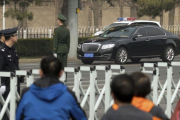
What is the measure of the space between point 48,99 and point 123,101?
2.20 ft

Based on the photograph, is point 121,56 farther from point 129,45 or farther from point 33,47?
point 33,47

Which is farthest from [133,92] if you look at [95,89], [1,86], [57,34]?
[57,34]

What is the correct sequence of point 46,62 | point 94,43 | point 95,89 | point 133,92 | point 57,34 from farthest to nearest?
point 94,43 < point 57,34 < point 95,89 < point 46,62 < point 133,92

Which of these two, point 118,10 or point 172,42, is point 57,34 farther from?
point 118,10

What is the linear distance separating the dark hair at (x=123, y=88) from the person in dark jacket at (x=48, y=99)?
58cm

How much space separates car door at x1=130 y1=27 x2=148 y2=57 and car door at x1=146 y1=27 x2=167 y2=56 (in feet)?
0.85

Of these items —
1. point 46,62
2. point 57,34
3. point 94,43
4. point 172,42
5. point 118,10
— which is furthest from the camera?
point 118,10

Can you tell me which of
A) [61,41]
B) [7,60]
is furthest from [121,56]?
[7,60]

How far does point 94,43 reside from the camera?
20.8 m

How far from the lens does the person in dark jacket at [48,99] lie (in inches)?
184

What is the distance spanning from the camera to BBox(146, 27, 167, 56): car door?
866 inches

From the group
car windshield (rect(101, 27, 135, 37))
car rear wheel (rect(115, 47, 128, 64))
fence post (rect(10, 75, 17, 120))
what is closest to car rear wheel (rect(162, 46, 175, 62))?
car windshield (rect(101, 27, 135, 37))

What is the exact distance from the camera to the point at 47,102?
15.4 ft

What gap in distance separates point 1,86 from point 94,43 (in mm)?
13130
